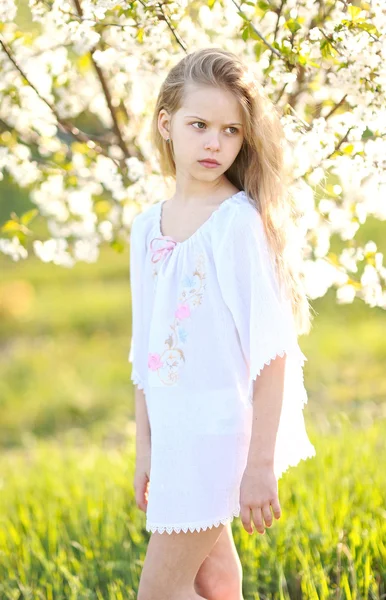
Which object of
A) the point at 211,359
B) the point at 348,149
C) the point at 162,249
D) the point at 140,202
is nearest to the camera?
the point at 211,359

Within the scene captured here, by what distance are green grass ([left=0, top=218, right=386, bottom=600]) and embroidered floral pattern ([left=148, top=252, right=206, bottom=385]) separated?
2.86ft

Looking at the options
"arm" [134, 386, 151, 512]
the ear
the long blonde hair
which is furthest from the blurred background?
"arm" [134, 386, 151, 512]

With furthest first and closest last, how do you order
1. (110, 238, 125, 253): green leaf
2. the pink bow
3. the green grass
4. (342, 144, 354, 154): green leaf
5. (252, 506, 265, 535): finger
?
1. (110, 238, 125, 253): green leaf
2. the green grass
3. (342, 144, 354, 154): green leaf
4. the pink bow
5. (252, 506, 265, 535): finger

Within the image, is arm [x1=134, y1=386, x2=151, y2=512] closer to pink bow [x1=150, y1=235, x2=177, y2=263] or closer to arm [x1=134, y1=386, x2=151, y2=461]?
arm [x1=134, y1=386, x2=151, y2=461]

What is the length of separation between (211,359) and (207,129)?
56cm

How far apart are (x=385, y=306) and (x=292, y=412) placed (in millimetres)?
653

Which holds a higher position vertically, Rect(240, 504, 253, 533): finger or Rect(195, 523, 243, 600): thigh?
Rect(240, 504, 253, 533): finger

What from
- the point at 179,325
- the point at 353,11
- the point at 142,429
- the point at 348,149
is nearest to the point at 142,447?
the point at 142,429

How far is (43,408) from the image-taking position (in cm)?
669

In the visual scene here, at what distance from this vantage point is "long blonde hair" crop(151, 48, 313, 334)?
2.05 meters

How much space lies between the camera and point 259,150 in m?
2.12

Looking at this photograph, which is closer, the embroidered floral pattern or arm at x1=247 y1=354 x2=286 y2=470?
arm at x1=247 y1=354 x2=286 y2=470

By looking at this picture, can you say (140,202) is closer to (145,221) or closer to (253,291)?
(145,221)

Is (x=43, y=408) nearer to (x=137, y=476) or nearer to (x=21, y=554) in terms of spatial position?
(x=21, y=554)
